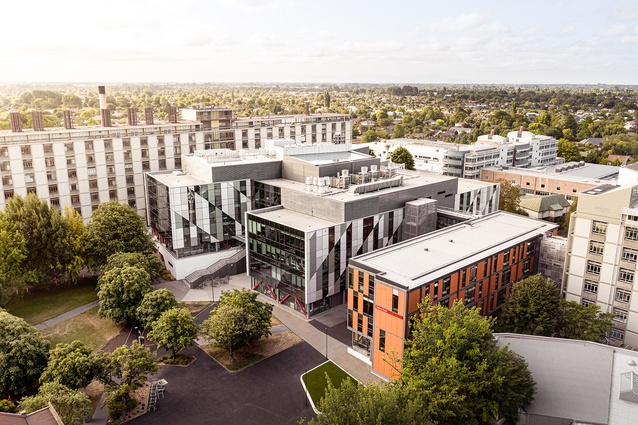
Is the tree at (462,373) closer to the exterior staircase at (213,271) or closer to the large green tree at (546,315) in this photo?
the large green tree at (546,315)

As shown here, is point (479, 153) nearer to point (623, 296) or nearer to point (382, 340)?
point (623, 296)

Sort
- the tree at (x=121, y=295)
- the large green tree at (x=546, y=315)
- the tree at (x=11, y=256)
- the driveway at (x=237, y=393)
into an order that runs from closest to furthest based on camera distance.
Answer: the driveway at (x=237, y=393) → the large green tree at (x=546, y=315) → the tree at (x=121, y=295) → the tree at (x=11, y=256)

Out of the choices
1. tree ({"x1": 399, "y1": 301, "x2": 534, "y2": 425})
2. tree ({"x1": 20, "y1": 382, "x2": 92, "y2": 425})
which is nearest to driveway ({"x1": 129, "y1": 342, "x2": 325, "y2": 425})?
tree ({"x1": 20, "y1": 382, "x2": 92, "y2": 425})

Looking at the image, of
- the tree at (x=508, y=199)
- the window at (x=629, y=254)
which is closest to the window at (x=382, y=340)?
the window at (x=629, y=254)

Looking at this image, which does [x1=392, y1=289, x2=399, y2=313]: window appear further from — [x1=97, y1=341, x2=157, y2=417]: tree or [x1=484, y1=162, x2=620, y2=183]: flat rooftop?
[x1=484, y1=162, x2=620, y2=183]: flat rooftop

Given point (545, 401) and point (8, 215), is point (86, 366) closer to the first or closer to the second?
point (8, 215)

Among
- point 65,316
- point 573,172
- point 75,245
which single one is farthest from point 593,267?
point 573,172
